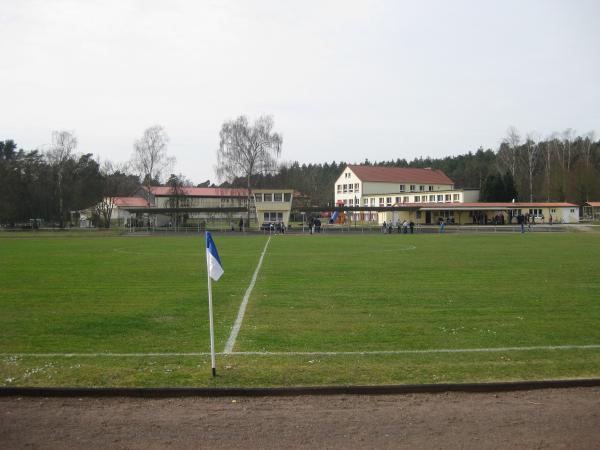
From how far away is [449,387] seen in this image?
6582 millimetres

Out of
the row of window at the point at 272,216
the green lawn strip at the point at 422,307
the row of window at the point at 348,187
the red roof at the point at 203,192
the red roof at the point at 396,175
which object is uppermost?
the red roof at the point at 396,175

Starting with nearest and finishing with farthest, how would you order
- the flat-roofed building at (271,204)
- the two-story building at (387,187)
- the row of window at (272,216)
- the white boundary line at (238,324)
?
1. the white boundary line at (238,324)
2. the flat-roofed building at (271,204)
3. the row of window at (272,216)
4. the two-story building at (387,187)

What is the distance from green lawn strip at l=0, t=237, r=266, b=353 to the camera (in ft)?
30.2

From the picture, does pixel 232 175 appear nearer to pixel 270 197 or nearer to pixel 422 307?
pixel 270 197

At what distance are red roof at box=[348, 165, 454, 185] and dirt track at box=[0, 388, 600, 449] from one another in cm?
9820

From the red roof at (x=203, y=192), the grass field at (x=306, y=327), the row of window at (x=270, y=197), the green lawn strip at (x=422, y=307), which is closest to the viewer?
the grass field at (x=306, y=327)

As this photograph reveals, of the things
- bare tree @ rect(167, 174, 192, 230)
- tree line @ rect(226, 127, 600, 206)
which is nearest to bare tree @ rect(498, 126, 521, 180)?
tree line @ rect(226, 127, 600, 206)

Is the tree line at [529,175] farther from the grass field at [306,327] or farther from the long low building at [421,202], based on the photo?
the grass field at [306,327]

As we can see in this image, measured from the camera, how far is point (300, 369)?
24.1 feet

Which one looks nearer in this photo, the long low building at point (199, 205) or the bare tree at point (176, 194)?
the long low building at point (199, 205)

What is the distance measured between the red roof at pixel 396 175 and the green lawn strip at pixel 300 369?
96.5 m

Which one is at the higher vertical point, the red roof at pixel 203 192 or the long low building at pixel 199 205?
the red roof at pixel 203 192

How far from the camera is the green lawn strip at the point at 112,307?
920 centimetres

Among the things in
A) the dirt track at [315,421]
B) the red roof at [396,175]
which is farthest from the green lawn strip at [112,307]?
the red roof at [396,175]
